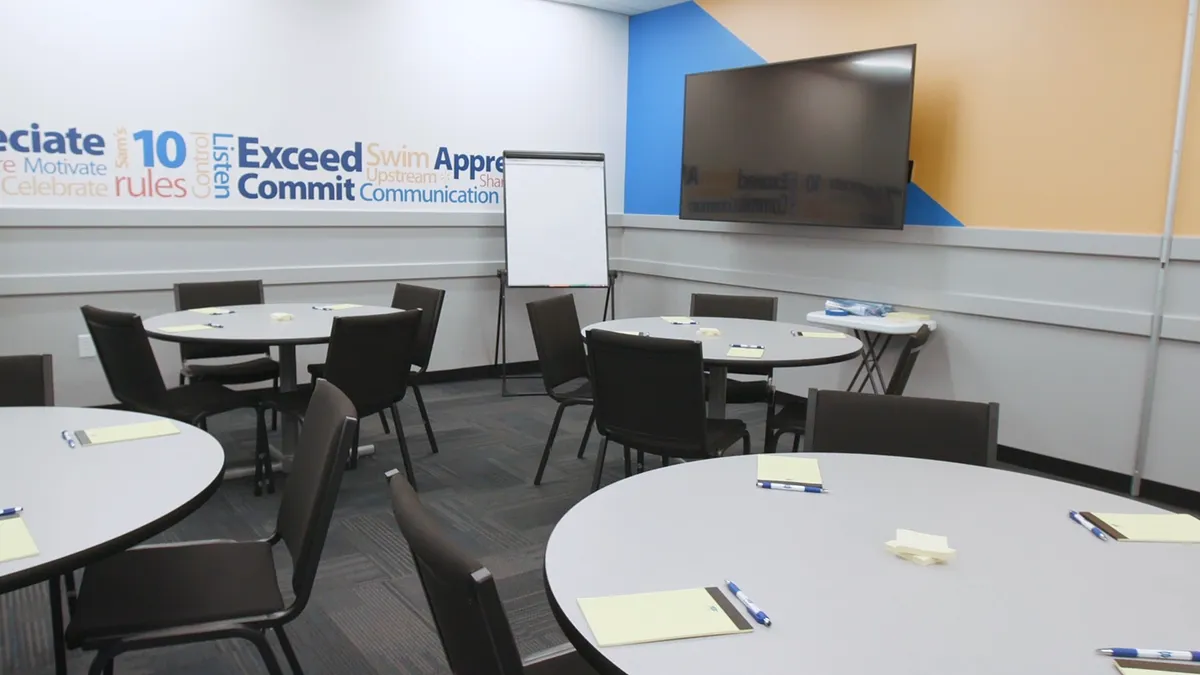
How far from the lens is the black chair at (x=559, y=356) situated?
384 cm

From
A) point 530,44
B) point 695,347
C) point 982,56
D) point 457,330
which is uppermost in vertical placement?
point 530,44

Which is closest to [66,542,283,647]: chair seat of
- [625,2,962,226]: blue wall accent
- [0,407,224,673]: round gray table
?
[0,407,224,673]: round gray table

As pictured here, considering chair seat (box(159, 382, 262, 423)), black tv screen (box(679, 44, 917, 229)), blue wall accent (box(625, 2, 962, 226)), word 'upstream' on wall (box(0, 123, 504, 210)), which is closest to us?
chair seat (box(159, 382, 262, 423))

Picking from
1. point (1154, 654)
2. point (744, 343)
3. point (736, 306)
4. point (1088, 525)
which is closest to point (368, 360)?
point (744, 343)

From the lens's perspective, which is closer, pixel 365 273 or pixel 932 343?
pixel 932 343

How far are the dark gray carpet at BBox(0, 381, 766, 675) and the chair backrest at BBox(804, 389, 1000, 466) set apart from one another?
1.05 metres

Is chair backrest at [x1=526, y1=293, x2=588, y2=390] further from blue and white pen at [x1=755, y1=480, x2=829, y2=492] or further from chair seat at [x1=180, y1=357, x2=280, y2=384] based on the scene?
blue and white pen at [x1=755, y1=480, x2=829, y2=492]

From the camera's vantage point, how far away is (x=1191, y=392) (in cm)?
373

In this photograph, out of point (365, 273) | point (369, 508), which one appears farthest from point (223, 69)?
point (369, 508)

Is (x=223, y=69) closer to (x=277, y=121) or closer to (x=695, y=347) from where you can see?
(x=277, y=121)

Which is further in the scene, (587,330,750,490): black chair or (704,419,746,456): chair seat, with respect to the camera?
(704,419,746,456): chair seat

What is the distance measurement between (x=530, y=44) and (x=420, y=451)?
3.24m

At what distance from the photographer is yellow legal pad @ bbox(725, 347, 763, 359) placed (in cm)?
315

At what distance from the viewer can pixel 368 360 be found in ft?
11.3
